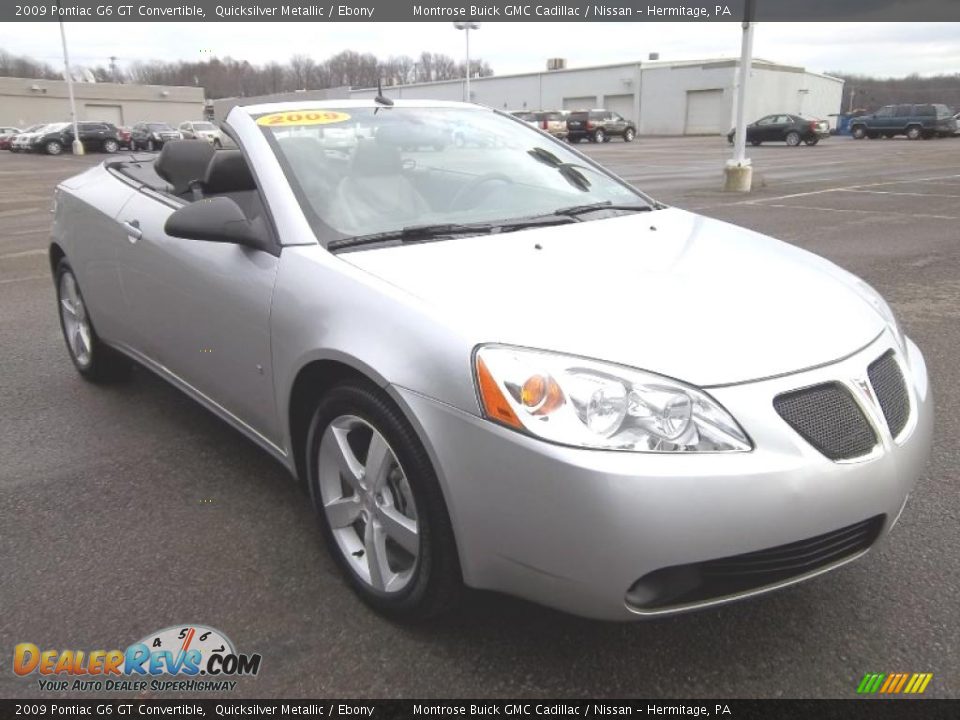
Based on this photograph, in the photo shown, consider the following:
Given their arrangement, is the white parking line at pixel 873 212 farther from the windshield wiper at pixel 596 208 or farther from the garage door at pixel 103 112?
the garage door at pixel 103 112

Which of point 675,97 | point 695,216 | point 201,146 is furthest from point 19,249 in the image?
point 675,97

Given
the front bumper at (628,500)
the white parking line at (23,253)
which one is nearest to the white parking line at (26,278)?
the white parking line at (23,253)

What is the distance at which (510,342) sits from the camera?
204 cm

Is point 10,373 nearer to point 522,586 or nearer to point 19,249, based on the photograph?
point 522,586

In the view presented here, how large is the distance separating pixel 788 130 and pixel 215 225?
4049 cm

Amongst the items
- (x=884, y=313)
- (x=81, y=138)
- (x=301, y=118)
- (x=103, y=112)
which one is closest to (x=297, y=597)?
(x=301, y=118)

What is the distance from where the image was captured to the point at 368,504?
2.44 m

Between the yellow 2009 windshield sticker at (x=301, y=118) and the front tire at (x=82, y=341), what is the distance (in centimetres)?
183

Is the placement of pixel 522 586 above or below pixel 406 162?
below

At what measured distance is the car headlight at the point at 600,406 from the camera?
6.26ft

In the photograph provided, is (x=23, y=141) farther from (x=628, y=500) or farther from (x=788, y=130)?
(x=628, y=500)

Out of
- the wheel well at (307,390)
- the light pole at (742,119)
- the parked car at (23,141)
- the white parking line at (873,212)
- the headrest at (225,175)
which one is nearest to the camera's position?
the wheel well at (307,390)

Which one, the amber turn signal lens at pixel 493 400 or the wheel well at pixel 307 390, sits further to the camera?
the wheel well at pixel 307 390
